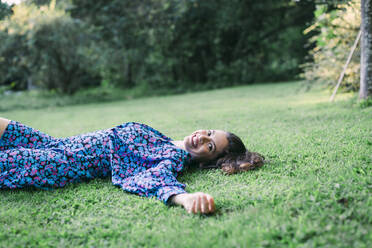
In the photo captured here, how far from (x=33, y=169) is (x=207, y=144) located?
1.41m

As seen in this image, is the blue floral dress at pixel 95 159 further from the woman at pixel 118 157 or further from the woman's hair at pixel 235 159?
the woman's hair at pixel 235 159

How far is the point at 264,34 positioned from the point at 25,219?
16.8 metres

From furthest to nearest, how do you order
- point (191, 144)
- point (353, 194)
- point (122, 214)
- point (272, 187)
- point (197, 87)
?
point (197, 87) → point (191, 144) → point (272, 187) → point (122, 214) → point (353, 194)

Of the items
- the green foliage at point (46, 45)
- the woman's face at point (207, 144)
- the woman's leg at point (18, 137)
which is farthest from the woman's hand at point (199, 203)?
the green foliage at point (46, 45)

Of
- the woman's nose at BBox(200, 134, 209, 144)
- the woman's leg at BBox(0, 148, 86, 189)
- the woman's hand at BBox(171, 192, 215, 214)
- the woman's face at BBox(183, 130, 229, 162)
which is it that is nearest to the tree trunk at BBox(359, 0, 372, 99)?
the woman's face at BBox(183, 130, 229, 162)

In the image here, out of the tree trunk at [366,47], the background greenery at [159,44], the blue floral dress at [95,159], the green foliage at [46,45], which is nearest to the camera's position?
the blue floral dress at [95,159]

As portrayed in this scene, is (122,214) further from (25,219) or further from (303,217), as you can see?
(303,217)

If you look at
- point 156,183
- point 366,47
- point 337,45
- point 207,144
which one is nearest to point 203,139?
point 207,144

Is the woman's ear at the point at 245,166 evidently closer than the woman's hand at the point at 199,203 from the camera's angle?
No

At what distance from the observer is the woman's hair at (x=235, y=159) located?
2412mm

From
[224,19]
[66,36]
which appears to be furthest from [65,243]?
[224,19]

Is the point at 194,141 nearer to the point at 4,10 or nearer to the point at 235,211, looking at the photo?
the point at 235,211

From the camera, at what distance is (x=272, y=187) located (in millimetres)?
2004

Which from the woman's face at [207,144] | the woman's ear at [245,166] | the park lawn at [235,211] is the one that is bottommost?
the park lawn at [235,211]
